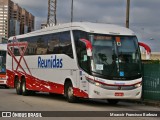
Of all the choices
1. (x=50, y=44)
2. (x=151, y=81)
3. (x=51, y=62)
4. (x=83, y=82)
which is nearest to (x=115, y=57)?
(x=83, y=82)

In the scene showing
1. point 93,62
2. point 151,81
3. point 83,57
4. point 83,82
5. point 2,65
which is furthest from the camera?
point 2,65

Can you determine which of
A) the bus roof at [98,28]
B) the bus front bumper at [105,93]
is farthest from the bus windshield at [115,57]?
the bus front bumper at [105,93]

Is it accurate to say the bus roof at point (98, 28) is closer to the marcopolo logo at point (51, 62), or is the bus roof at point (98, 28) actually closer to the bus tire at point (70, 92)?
the marcopolo logo at point (51, 62)

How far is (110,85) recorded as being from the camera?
1814 centimetres

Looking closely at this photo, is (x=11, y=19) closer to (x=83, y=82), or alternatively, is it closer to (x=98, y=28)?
(x=98, y=28)

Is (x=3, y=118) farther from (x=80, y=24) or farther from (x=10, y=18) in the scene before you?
(x=10, y=18)

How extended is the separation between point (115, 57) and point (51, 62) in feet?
15.0

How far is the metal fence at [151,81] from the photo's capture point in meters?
21.2

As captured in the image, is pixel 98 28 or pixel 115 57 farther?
pixel 98 28

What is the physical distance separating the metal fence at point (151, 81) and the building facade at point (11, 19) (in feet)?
188

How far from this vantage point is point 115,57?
1848 cm

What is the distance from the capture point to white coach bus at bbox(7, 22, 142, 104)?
18156 mm

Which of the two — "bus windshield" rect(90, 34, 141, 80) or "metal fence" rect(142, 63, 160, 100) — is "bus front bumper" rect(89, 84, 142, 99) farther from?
"metal fence" rect(142, 63, 160, 100)

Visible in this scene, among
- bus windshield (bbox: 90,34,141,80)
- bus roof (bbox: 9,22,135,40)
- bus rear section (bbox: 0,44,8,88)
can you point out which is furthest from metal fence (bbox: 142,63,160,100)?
bus rear section (bbox: 0,44,8,88)
